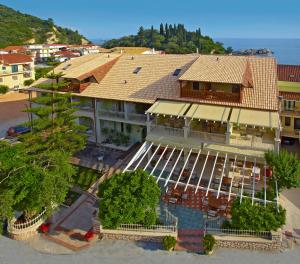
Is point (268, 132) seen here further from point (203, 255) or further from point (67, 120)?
point (67, 120)

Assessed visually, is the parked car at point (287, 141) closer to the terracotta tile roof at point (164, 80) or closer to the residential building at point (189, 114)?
the residential building at point (189, 114)

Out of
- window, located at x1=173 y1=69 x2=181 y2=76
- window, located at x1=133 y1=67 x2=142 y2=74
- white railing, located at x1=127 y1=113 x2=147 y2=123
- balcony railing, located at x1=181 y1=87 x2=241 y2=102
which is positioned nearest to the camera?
balcony railing, located at x1=181 y1=87 x2=241 y2=102

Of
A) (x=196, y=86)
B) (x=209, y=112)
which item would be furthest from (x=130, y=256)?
(x=196, y=86)

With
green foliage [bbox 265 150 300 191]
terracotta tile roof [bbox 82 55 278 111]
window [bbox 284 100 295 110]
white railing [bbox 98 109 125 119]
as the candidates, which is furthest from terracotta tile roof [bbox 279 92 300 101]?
white railing [bbox 98 109 125 119]

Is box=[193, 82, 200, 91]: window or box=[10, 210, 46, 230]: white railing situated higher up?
box=[193, 82, 200, 91]: window

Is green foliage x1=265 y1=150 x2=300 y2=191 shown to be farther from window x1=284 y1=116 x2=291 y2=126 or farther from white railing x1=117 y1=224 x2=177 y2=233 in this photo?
window x1=284 y1=116 x2=291 y2=126

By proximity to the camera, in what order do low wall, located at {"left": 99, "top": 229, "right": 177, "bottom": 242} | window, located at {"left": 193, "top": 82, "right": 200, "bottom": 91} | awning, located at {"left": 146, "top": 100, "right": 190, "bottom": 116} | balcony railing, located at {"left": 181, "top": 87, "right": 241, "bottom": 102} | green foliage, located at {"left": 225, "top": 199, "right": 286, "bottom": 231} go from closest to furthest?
1. green foliage, located at {"left": 225, "top": 199, "right": 286, "bottom": 231}
2. low wall, located at {"left": 99, "top": 229, "right": 177, "bottom": 242}
3. awning, located at {"left": 146, "top": 100, "right": 190, "bottom": 116}
4. balcony railing, located at {"left": 181, "top": 87, "right": 241, "bottom": 102}
5. window, located at {"left": 193, "top": 82, "right": 200, "bottom": 91}

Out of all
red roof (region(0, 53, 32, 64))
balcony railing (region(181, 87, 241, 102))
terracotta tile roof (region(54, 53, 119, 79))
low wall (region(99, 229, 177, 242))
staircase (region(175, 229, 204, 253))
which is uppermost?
red roof (region(0, 53, 32, 64))
